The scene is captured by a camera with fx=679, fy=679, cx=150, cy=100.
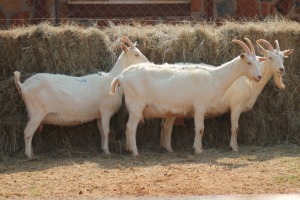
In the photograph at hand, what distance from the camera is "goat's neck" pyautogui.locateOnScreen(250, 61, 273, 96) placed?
11.2 m

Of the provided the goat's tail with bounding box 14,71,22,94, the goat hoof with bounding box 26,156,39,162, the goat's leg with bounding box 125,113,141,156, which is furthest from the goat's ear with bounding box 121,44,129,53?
the goat hoof with bounding box 26,156,39,162

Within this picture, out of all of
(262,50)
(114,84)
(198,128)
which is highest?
(262,50)

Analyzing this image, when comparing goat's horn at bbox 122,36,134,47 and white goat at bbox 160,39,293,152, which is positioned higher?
goat's horn at bbox 122,36,134,47

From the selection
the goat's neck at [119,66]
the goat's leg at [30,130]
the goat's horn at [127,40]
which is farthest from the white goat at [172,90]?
the goat's leg at [30,130]

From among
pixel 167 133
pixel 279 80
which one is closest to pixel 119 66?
pixel 167 133

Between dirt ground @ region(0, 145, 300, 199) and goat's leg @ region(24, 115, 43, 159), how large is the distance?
0.15 metres

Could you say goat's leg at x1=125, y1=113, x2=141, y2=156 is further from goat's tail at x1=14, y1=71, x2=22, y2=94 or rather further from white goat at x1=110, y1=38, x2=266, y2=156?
goat's tail at x1=14, y1=71, x2=22, y2=94

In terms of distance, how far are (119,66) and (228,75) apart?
1.83 metres

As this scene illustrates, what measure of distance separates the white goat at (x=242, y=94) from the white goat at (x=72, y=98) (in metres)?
0.97

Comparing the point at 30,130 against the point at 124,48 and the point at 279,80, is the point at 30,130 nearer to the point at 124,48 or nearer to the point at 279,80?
the point at 124,48

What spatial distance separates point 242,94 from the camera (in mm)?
11148

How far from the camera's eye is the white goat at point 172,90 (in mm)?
10562

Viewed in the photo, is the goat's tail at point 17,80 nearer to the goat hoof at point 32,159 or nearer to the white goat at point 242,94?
the goat hoof at point 32,159

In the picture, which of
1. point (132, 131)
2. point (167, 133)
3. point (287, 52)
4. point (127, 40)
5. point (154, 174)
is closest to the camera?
point (154, 174)
